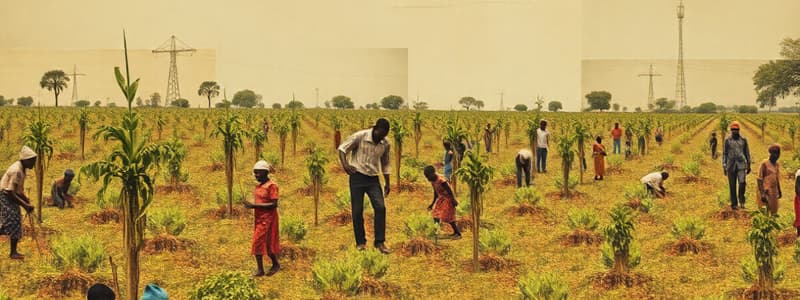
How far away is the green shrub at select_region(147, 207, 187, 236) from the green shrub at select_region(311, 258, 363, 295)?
4385 millimetres

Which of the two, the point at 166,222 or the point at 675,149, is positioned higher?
the point at 675,149

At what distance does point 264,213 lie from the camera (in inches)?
389

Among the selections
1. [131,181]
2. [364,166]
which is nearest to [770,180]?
[364,166]

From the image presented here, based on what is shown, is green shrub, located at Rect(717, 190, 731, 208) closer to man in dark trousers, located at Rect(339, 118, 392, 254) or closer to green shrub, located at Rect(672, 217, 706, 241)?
green shrub, located at Rect(672, 217, 706, 241)

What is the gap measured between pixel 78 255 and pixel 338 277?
3734 mm

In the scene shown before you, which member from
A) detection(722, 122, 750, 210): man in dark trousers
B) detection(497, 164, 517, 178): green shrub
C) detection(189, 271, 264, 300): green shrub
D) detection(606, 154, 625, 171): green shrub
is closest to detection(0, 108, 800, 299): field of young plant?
detection(189, 271, 264, 300): green shrub

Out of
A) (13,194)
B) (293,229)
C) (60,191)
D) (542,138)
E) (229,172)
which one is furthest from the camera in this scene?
(542,138)

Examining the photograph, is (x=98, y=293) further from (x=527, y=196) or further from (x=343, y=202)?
(x=527, y=196)

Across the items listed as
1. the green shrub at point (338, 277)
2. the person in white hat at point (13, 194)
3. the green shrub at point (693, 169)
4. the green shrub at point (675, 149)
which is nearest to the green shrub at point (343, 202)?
the green shrub at point (338, 277)

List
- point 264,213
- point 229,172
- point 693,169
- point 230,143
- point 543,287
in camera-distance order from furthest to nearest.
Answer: point 693,169 → point 230,143 → point 229,172 → point 264,213 → point 543,287

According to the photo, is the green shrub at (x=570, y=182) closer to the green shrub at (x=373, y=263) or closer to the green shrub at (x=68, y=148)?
the green shrub at (x=373, y=263)

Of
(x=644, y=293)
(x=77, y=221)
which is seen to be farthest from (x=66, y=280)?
(x=644, y=293)

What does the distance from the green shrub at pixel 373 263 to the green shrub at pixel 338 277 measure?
26.9 inches

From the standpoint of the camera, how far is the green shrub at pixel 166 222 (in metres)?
12.8
